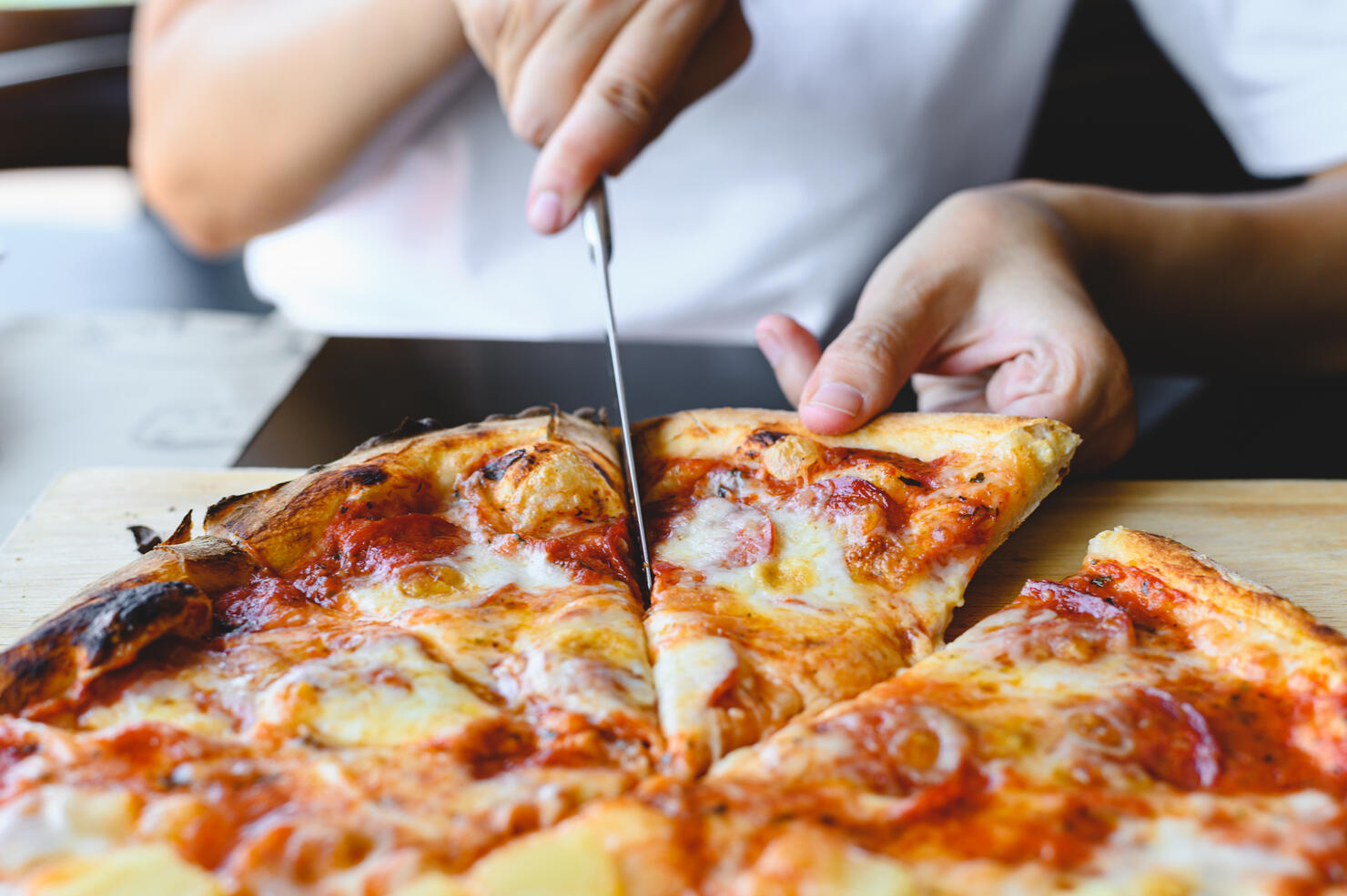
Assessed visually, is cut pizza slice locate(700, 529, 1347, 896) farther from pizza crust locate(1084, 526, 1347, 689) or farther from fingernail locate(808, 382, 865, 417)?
fingernail locate(808, 382, 865, 417)

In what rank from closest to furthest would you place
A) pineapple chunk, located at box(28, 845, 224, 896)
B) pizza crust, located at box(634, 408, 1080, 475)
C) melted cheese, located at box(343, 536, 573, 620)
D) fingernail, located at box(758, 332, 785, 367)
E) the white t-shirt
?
1. pineapple chunk, located at box(28, 845, 224, 896)
2. melted cheese, located at box(343, 536, 573, 620)
3. pizza crust, located at box(634, 408, 1080, 475)
4. fingernail, located at box(758, 332, 785, 367)
5. the white t-shirt

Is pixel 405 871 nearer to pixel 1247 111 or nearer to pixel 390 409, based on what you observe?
pixel 390 409

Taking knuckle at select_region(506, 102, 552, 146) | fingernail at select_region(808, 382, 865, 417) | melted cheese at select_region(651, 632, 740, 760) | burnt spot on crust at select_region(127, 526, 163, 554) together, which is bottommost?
burnt spot on crust at select_region(127, 526, 163, 554)

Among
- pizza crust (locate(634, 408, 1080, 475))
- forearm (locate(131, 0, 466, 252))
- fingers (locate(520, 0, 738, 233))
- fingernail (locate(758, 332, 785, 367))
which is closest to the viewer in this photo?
pizza crust (locate(634, 408, 1080, 475))

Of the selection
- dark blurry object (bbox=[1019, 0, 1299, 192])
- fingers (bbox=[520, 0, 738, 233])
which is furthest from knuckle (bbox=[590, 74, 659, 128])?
dark blurry object (bbox=[1019, 0, 1299, 192])

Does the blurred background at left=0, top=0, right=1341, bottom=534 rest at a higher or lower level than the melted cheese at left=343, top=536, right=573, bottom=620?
lower

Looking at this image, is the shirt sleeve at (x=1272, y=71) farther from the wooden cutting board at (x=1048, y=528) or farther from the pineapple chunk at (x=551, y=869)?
the pineapple chunk at (x=551, y=869)

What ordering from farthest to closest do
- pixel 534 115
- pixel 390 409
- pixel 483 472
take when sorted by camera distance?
pixel 390 409
pixel 534 115
pixel 483 472

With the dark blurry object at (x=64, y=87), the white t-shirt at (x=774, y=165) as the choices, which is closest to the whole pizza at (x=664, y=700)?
the white t-shirt at (x=774, y=165)

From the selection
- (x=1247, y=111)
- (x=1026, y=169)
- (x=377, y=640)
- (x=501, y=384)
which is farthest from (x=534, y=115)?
(x=1026, y=169)
